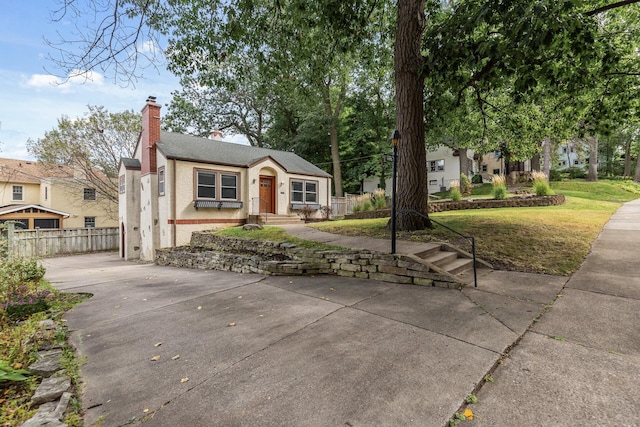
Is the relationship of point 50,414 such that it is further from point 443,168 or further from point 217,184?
point 443,168

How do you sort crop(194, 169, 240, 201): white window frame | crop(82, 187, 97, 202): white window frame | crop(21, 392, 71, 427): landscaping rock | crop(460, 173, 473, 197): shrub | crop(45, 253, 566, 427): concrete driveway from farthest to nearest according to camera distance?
crop(82, 187, 97, 202): white window frame, crop(460, 173, 473, 197): shrub, crop(194, 169, 240, 201): white window frame, crop(45, 253, 566, 427): concrete driveway, crop(21, 392, 71, 427): landscaping rock

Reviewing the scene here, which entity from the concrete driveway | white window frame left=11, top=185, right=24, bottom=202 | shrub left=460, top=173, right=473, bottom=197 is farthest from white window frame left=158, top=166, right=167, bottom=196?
white window frame left=11, top=185, right=24, bottom=202

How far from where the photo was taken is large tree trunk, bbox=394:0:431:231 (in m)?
7.56

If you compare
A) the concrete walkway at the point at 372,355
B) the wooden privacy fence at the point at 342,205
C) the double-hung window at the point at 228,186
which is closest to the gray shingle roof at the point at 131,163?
the double-hung window at the point at 228,186

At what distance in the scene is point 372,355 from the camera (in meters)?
2.83

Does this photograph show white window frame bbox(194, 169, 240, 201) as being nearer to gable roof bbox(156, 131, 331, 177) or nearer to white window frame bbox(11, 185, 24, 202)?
gable roof bbox(156, 131, 331, 177)

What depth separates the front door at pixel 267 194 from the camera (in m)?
16.1

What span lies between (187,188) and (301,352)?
12.4 metres

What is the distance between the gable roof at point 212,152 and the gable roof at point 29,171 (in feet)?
41.7

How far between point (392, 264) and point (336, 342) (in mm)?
2727

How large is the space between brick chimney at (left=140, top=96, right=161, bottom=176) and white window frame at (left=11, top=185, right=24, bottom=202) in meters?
17.8

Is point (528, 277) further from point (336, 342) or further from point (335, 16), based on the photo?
point (335, 16)

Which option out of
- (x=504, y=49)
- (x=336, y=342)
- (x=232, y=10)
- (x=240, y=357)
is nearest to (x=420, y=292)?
(x=336, y=342)

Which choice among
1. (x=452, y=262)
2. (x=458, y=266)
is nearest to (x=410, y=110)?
(x=452, y=262)
